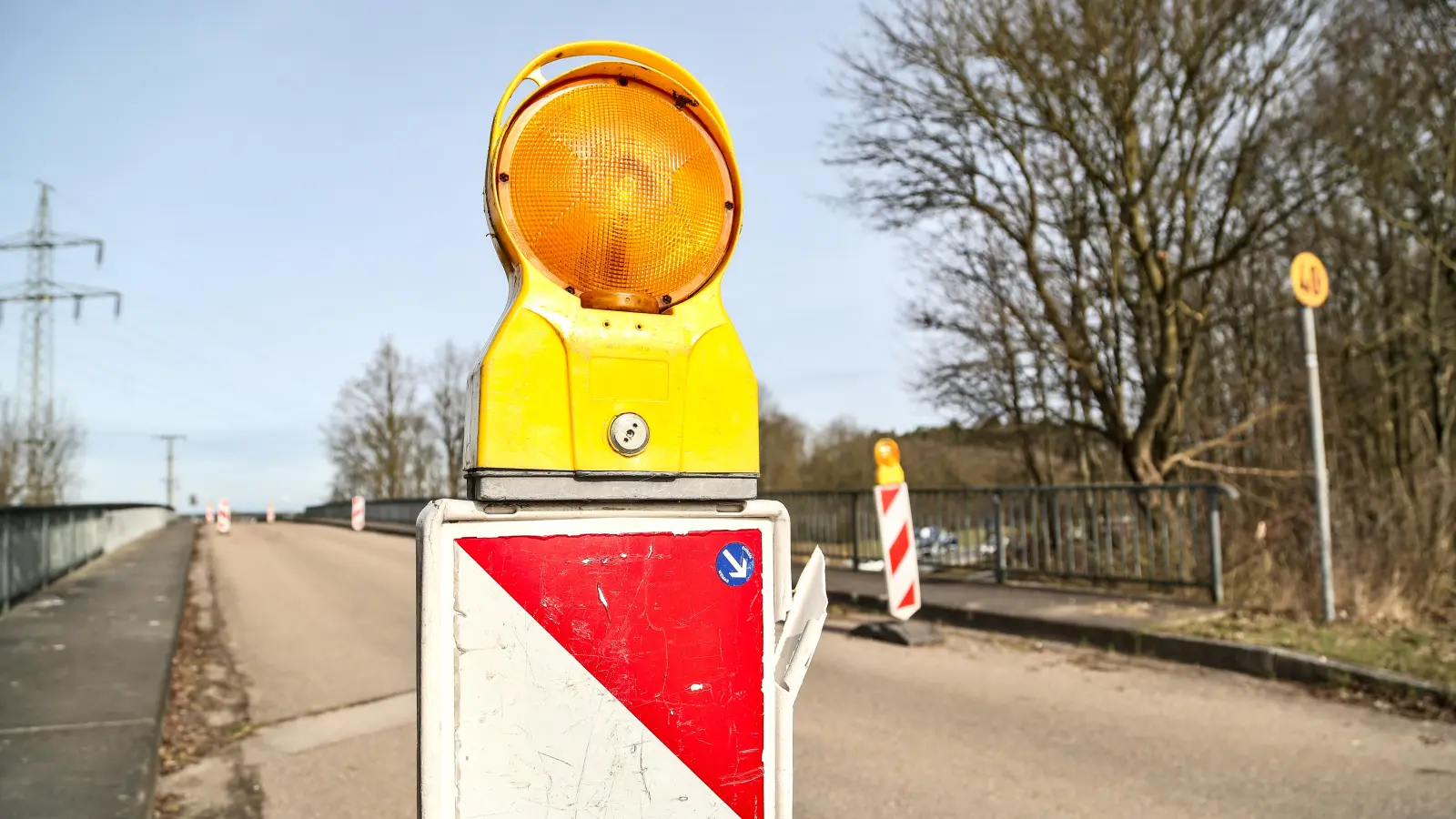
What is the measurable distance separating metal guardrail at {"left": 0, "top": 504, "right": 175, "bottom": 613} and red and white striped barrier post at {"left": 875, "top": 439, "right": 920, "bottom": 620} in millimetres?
9253

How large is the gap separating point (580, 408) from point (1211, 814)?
3.70m

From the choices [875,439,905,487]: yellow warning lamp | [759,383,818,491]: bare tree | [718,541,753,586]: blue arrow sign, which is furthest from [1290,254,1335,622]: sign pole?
[759,383,818,491]: bare tree

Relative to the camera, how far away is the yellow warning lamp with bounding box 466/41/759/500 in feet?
4.97

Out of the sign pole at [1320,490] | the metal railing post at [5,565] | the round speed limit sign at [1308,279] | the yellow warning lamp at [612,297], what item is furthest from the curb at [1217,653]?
the metal railing post at [5,565]

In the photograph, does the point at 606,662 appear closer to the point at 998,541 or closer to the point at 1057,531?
the point at 1057,531

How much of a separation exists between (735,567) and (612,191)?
0.68m

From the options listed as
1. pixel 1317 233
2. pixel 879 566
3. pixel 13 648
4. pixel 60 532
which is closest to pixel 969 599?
pixel 879 566

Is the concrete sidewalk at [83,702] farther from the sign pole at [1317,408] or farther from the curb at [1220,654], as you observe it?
the sign pole at [1317,408]

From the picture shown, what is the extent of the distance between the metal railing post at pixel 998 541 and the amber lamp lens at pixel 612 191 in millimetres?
10871

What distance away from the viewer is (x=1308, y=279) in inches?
313

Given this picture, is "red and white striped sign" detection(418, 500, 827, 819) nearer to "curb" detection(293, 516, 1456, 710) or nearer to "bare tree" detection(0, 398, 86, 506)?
"curb" detection(293, 516, 1456, 710)

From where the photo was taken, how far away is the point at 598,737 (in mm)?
1490

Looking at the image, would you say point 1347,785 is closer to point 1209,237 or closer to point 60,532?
point 1209,237

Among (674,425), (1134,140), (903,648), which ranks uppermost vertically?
(1134,140)
